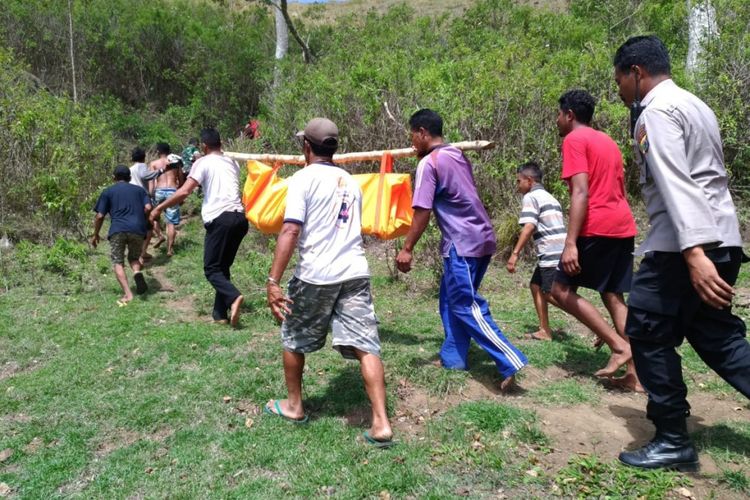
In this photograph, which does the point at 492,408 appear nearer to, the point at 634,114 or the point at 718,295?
the point at 718,295

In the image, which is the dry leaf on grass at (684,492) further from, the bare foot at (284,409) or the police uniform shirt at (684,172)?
the bare foot at (284,409)

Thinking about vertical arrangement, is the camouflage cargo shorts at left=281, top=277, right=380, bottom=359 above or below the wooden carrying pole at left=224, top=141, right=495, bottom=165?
below

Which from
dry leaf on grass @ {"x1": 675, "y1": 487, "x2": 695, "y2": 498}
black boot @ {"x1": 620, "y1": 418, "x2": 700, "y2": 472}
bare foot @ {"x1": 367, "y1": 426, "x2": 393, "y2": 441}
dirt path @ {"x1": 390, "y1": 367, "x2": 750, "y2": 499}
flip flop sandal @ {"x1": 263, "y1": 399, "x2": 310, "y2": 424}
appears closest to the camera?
dry leaf on grass @ {"x1": 675, "y1": 487, "x2": 695, "y2": 498}

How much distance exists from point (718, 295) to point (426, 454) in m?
1.66

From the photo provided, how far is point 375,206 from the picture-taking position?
15.2 feet

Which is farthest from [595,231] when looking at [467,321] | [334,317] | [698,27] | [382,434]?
[698,27]

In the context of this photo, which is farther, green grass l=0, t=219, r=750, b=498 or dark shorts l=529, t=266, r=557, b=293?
dark shorts l=529, t=266, r=557, b=293

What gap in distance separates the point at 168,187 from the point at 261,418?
657 cm

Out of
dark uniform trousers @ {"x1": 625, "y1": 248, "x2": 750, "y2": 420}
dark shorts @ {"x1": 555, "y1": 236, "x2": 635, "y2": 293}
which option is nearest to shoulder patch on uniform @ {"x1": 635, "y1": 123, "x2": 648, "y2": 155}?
dark uniform trousers @ {"x1": 625, "y1": 248, "x2": 750, "y2": 420}

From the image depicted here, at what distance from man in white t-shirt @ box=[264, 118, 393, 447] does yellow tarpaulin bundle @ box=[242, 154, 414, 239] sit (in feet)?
3.12

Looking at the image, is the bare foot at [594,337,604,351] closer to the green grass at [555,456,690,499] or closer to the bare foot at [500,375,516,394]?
the bare foot at [500,375,516,394]

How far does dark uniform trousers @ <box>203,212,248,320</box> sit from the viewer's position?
5.74m

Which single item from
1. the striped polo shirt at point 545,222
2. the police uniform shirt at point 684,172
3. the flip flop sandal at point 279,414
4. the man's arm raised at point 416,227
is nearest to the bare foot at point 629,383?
the striped polo shirt at point 545,222

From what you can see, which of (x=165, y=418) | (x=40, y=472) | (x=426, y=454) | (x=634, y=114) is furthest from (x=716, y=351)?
(x=40, y=472)
